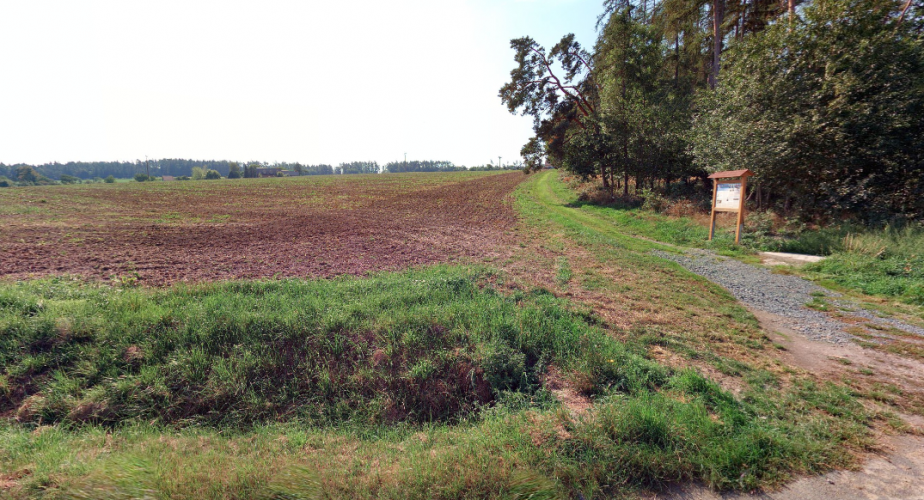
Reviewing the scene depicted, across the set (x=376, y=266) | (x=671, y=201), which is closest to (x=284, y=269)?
(x=376, y=266)

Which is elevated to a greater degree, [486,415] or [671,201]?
[671,201]

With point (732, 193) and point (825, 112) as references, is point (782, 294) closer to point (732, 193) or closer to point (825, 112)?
point (732, 193)

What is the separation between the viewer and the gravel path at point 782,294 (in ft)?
19.1

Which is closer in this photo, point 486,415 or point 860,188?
point 486,415

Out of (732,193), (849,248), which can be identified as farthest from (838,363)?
(732,193)

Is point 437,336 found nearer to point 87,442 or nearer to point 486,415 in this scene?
point 486,415

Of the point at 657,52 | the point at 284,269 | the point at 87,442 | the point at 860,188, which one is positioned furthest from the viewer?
the point at 657,52

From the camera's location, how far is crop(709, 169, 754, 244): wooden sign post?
38.8 ft

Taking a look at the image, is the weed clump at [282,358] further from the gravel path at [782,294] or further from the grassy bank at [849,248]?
the grassy bank at [849,248]

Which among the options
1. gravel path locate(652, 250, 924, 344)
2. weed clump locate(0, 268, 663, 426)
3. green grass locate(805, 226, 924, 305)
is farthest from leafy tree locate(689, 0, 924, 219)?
weed clump locate(0, 268, 663, 426)

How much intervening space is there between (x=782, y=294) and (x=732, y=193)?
612cm

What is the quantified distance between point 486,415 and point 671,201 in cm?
1949

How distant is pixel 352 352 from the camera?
4.87 meters

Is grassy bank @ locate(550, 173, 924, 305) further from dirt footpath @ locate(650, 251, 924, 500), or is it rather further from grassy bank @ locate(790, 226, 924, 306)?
dirt footpath @ locate(650, 251, 924, 500)
